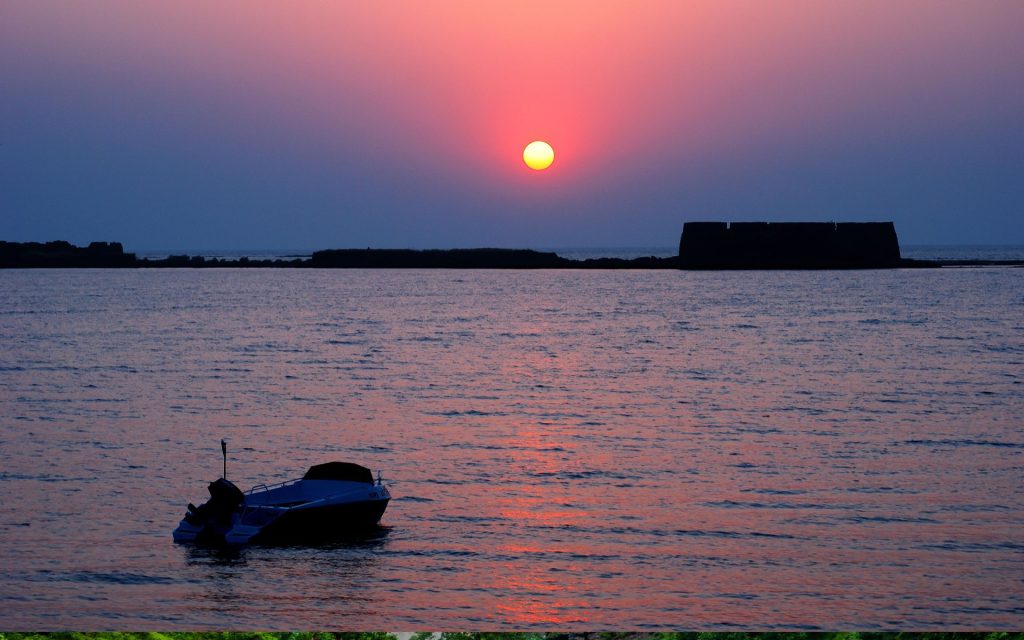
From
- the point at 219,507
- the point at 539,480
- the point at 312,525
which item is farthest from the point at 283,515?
the point at 539,480

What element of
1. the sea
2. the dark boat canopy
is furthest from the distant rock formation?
the dark boat canopy

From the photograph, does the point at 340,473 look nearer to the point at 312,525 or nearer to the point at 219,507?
the point at 312,525

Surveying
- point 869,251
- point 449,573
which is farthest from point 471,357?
point 869,251

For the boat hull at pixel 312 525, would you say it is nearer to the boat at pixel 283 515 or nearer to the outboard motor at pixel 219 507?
the boat at pixel 283 515

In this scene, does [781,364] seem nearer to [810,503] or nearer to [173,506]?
[810,503]

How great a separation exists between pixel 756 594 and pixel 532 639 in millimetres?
5750

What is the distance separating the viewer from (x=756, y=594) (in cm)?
1452

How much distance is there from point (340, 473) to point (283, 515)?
1552 millimetres

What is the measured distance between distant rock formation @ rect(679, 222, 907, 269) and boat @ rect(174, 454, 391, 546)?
15082 cm

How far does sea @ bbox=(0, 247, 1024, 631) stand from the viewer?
47.6 feet

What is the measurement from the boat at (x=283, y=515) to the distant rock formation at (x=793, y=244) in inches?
5938

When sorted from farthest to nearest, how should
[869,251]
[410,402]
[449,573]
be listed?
[869,251]
[410,402]
[449,573]

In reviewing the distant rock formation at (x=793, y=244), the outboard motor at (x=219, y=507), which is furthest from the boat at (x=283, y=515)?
the distant rock formation at (x=793, y=244)

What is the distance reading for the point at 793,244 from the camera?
6506 inches
